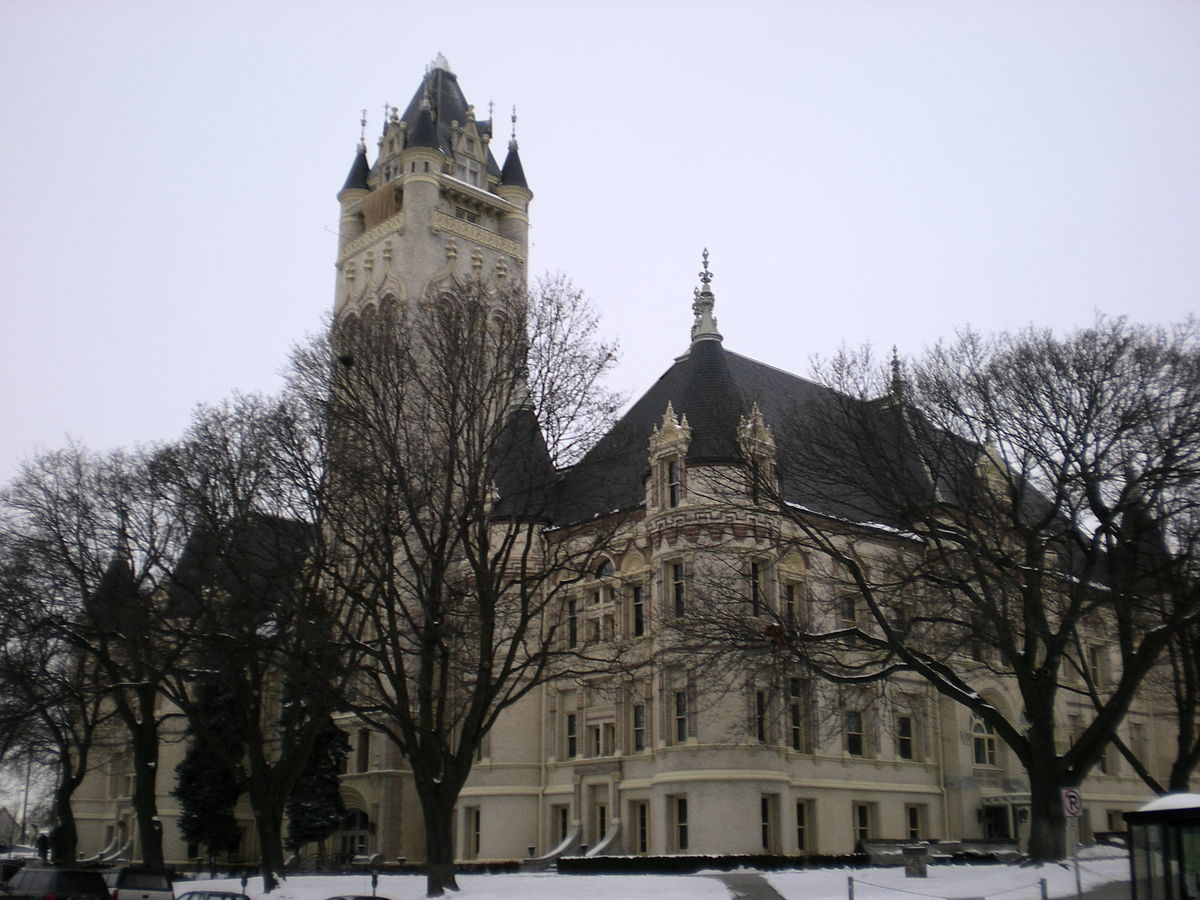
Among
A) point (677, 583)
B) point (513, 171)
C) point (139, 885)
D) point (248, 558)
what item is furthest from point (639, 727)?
point (513, 171)

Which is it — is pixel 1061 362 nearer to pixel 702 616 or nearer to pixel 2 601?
pixel 702 616

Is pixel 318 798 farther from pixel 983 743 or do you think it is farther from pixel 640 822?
pixel 983 743

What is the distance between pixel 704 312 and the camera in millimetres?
46594

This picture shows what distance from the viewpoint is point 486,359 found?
30469 millimetres

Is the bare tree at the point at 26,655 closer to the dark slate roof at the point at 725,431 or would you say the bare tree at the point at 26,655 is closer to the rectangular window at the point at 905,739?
the dark slate roof at the point at 725,431

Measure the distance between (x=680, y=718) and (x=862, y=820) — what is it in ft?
27.7

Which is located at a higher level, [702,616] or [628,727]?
[702,616]

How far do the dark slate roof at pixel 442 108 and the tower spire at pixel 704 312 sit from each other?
82.5 feet

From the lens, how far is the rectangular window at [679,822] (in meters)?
39.8

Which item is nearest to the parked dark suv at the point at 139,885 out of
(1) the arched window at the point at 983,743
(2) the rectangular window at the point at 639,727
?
(2) the rectangular window at the point at 639,727

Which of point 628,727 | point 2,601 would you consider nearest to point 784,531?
point 628,727

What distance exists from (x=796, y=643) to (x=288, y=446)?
13.2 m

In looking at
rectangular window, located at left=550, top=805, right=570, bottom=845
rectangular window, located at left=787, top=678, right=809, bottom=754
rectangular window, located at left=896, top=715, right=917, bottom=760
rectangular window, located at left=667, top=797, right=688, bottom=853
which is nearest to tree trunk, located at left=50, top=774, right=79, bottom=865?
rectangular window, located at left=550, top=805, right=570, bottom=845

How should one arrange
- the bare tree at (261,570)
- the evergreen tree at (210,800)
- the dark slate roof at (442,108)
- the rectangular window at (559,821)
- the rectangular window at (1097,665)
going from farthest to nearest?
the dark slate roof at (442,108), the evergreen tree at (210,800), the rectangular window at (1097,665), the rectangular window at (559,821), the bare tree at (261,570)
